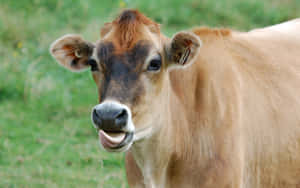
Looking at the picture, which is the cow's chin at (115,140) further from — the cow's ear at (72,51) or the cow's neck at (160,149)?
the cow's ear at (72,51)

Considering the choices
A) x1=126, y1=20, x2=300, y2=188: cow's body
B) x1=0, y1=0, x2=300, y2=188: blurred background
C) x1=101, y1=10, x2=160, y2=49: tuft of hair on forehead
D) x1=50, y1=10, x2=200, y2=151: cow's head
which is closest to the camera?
x1=50, y1=10, x2=200, y2=151: cow's head

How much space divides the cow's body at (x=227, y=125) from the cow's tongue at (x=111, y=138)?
0.58m

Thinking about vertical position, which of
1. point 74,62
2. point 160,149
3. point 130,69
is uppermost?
point 130,69

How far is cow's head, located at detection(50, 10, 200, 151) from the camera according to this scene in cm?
434

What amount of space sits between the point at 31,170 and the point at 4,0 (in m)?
5.73

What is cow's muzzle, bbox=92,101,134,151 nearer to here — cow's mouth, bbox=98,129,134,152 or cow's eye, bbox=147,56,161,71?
cow's mouth, bbox=98,129,134,152

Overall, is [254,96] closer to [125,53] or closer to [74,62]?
[125,53]

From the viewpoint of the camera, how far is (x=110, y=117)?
4.21 metres

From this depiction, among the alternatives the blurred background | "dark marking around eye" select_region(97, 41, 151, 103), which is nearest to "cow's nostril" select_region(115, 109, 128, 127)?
"dark marking around eye" select_region(97, 41, 151, 103)

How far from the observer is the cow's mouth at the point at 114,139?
14.4 ft

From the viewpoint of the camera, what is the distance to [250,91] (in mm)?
5316

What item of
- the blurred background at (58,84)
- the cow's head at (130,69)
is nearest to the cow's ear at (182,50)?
the cow's head at (130,69)

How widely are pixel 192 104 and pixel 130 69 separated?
31.7 inches

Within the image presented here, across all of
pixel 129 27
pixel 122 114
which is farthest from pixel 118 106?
pixel 129 27
